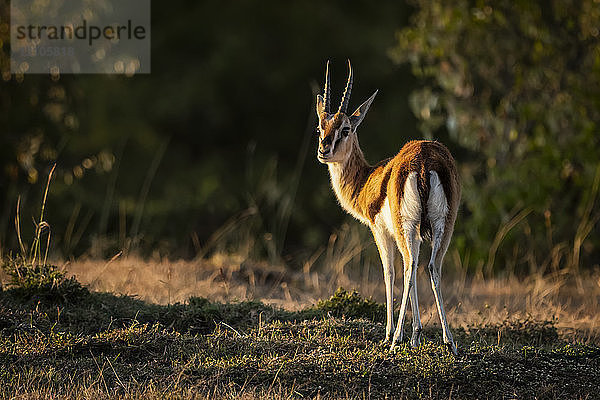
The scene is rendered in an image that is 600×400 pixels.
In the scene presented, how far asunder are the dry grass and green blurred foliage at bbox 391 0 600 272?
2.92 ft

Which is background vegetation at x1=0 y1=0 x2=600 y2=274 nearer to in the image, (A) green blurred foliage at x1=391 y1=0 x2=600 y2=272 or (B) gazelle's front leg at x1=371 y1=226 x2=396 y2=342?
(A) green blurred foliage at x1=391 y1=0 x2=600 y2=272

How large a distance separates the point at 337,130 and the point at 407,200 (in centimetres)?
89

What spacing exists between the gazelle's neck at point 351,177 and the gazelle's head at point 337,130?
101 millimetres

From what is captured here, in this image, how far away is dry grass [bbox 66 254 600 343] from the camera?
775cm

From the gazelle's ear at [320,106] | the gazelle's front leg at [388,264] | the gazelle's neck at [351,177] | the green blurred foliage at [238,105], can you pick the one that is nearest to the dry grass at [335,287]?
the gazelle's front leg at [388,264]

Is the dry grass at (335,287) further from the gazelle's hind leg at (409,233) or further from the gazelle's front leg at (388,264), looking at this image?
the gazelle's hind leg at (409,233)

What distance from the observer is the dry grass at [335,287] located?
305 inches

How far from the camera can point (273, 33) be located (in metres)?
22.5

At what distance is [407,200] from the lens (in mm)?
5473

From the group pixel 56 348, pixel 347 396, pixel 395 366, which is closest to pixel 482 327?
pixel 395 366

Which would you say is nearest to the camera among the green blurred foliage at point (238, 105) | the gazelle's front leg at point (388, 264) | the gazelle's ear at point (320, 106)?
the gazelle's front leg at point (388, 264)

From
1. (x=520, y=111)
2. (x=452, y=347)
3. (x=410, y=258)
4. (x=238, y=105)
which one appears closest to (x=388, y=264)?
(x=410, y=258)

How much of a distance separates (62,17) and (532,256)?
27.1 ft

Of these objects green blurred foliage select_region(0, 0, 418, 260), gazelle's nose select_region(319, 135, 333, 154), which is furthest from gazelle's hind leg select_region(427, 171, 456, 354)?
green blurred foliage select_region(0, 0, 418, 260)
